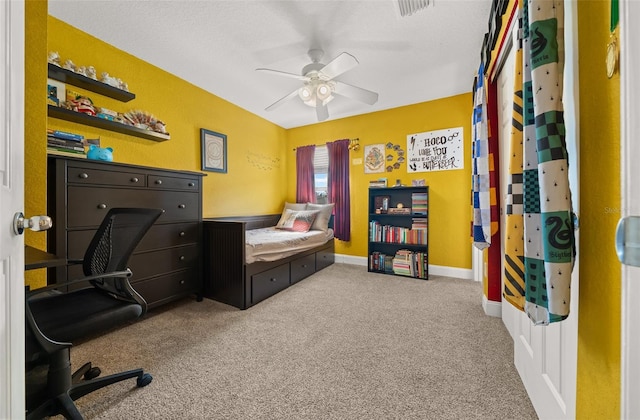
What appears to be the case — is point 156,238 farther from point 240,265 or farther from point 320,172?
point 320,172

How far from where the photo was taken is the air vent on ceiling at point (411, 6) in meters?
1.64

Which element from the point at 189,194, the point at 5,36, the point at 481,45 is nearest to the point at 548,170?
the point at 5,36

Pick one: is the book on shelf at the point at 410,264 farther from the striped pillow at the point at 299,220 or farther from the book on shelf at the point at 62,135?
the book on shelf at the point at 62,135

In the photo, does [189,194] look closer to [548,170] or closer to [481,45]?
[548,170]

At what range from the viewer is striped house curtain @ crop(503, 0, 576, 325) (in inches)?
27.3

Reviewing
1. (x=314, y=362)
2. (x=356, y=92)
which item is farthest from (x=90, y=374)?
(x=356, y=92)

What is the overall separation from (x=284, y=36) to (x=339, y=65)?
0.57m

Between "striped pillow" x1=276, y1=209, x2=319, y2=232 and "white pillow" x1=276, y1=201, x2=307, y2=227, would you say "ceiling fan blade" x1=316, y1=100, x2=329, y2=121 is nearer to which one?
"striped pillow" x1=276, y1=209, x2=319, y2=232

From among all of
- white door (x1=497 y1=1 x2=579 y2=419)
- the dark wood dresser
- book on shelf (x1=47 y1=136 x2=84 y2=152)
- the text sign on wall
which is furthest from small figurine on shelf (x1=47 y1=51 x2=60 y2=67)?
the text sign on wall

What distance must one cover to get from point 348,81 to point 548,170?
8.48ft

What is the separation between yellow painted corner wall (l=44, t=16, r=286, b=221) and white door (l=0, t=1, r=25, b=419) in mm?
1280

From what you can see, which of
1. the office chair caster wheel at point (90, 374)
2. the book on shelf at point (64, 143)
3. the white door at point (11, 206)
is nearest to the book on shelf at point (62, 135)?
the book on shelf at point (64, 143)

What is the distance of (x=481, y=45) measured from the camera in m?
2.18

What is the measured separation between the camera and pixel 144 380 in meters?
1.28
